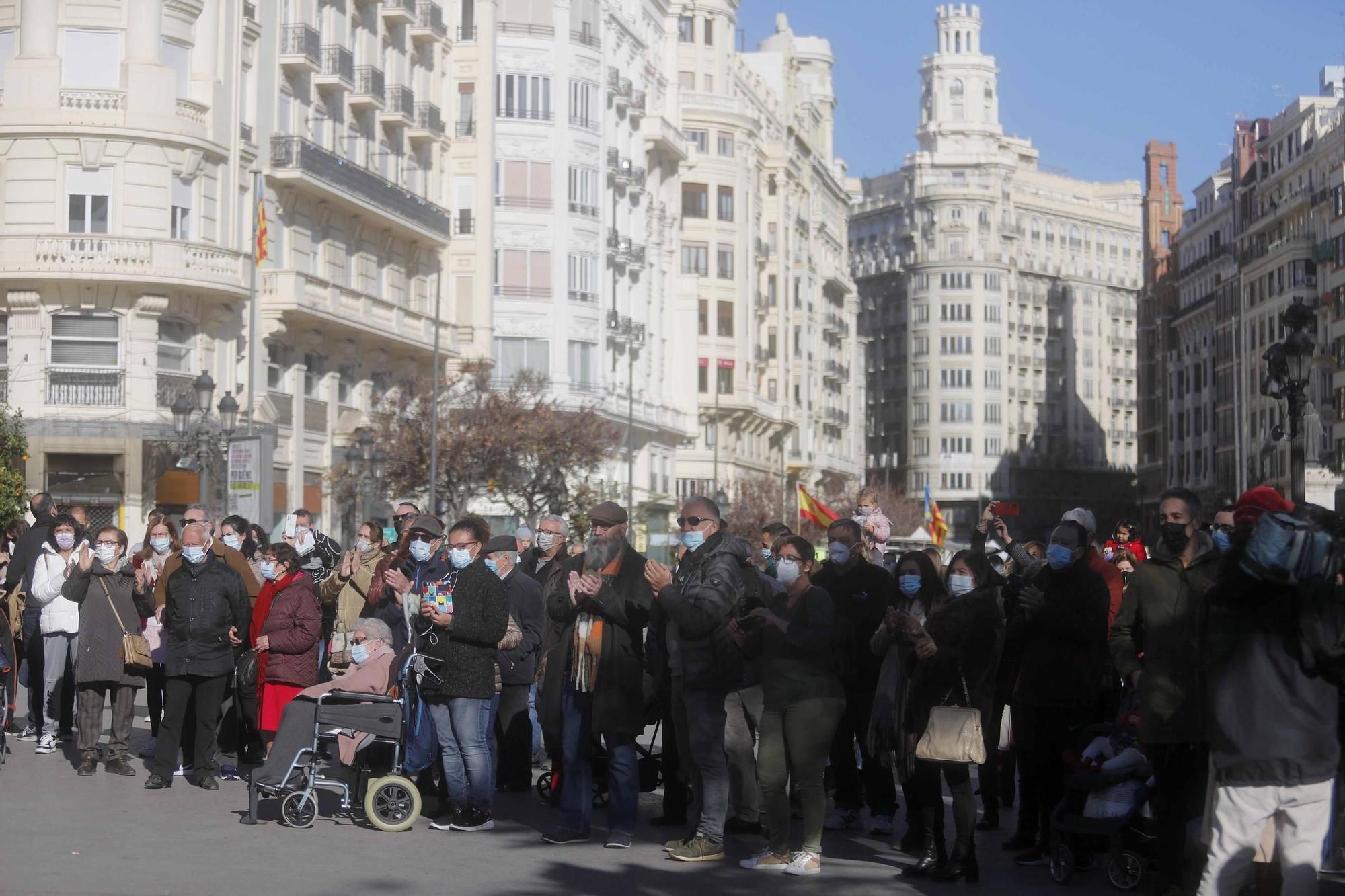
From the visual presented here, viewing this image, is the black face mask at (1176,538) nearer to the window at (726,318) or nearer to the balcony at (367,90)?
the balcony at (367,90)

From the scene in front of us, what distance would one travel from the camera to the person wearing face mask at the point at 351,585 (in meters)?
16.1

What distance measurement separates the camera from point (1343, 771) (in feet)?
33.9

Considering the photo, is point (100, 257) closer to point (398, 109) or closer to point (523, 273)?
point (398, 109)


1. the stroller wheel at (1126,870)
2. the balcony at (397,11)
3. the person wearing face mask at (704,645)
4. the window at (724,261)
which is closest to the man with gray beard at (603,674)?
the person wearing face mask at (704,645)

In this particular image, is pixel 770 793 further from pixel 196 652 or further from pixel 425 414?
pixel 425 414

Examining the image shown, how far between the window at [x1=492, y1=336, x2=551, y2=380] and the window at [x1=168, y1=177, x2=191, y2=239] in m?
21.1

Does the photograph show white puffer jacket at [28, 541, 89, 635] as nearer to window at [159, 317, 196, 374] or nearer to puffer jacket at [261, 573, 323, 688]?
puffer jacket at [261, 573, 323, 688]

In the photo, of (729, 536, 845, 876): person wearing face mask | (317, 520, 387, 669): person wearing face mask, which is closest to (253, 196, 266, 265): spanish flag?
(317, 520, 387, 669): person wearing face mask

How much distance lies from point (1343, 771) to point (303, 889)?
547 cm

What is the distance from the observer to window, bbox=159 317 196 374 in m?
41.8

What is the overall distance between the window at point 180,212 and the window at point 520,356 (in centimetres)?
2107

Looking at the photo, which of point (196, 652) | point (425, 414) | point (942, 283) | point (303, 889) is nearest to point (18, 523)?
point (196, 652)

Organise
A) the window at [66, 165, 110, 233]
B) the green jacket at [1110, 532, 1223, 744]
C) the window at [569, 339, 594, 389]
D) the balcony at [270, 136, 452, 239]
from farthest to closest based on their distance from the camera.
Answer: the window at [569, 339, 594, 389] → the balcony at [270, 136, 452, 239] → the window at [66, 165, 110, 233] → the green jacket at [1110, 532, 1223, 744]

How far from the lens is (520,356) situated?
6306cm
